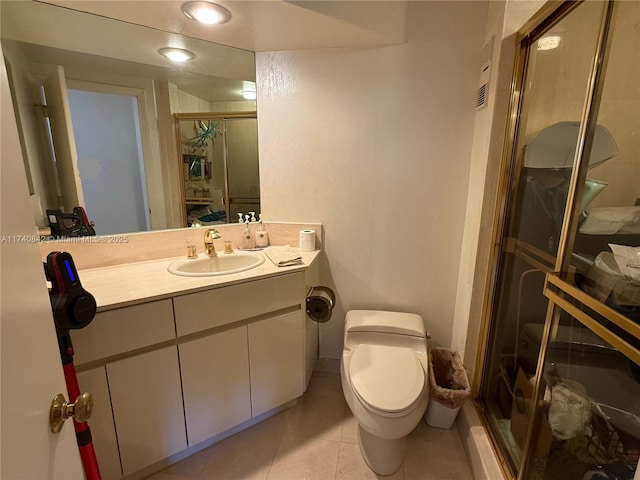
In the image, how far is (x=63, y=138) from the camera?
1.43 m

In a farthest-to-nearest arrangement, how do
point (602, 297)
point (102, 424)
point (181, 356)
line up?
1. point (181, 356)
2. point (102, 424)
3. point (602, 297)

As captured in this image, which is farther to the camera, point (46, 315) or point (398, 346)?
point (398, 346)

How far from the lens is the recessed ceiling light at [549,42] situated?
4.18ft

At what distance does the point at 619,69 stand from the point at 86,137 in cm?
213

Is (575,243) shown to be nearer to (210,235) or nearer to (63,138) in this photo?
(210,235)

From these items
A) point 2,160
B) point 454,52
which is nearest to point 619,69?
point 454,52

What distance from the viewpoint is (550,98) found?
4.43 feet

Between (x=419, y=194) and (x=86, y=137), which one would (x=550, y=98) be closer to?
(x=419, y=194)

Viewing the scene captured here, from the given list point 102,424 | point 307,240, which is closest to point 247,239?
point 307,240

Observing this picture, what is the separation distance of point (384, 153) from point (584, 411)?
144cm

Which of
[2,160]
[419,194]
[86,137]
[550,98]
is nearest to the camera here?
[2,160]

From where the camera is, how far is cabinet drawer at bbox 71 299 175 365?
1.14 m

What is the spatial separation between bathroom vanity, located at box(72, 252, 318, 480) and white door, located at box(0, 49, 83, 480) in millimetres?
596

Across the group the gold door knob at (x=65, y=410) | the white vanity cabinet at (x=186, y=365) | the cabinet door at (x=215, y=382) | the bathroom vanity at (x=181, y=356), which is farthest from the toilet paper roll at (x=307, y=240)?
the gold door knob at (x=65, y=410)
